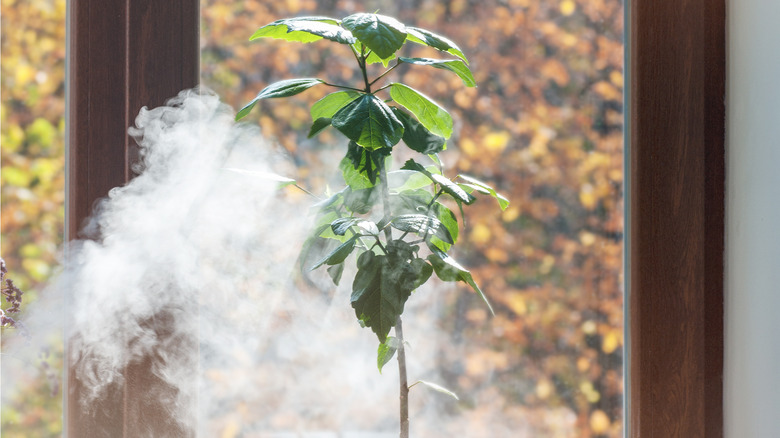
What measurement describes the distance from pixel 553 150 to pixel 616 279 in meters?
0.31

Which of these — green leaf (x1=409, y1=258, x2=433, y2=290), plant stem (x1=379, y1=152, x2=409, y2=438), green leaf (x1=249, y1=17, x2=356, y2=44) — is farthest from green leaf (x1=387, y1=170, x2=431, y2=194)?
green leaf (x1=249, y1=17, x2=356, y2=44)

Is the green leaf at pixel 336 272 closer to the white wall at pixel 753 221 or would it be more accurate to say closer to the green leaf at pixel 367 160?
the green leaf at pixel 367 160

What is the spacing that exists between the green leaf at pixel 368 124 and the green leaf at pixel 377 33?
77mm

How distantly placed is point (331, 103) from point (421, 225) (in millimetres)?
248

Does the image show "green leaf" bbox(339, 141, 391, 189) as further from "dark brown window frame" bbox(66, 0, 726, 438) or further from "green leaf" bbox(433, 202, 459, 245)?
"dark brown window frame" bbox(66, 0, 726, 438)

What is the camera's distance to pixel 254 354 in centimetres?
117

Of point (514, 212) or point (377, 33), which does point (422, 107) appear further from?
point (514, 212)

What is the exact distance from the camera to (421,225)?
2.67 ft

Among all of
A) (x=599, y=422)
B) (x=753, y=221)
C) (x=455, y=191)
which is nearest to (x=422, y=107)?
(x=455, y=191)

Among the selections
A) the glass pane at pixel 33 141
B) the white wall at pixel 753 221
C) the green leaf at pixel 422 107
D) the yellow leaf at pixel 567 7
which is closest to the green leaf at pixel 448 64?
the green leaf at pixel 422 107

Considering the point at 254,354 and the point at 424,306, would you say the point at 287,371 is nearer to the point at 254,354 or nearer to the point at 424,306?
the point at 254,354

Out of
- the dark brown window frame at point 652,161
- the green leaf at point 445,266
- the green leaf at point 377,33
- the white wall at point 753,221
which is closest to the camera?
the green leaf at point 377,33

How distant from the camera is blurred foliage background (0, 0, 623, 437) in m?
1.19

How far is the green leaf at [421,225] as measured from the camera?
Answer: 0.81 m
